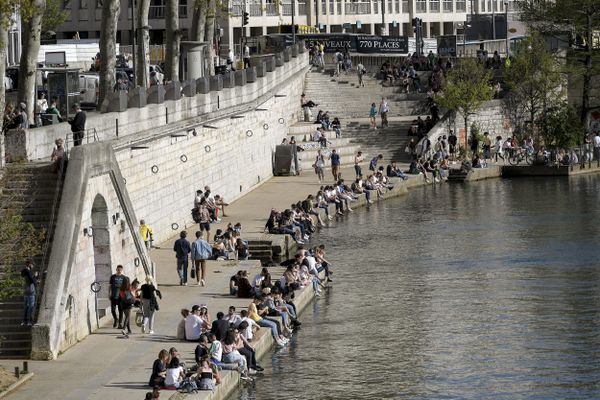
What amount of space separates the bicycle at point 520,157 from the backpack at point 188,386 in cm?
5731

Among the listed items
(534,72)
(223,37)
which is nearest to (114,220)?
(534,72)

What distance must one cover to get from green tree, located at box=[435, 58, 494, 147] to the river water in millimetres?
14297

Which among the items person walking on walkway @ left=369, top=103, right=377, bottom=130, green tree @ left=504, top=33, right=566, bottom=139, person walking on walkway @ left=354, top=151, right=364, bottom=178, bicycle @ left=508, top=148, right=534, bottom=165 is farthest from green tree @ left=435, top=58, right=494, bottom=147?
person walking on walkway @ left=354, top=151, right=364, bottom=178

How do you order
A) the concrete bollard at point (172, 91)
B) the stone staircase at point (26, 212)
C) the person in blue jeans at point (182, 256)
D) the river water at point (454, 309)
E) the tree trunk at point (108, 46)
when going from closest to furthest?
the stone staircase at point (26, 212)
the river water at point (454, 309)
the person in blue jeans at point (182, 256)
the tree trunk at point (108, 46)
the concrete bollard at point (172, 91)

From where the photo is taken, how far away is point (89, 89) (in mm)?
67250

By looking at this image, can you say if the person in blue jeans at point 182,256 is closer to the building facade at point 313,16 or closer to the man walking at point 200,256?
the man walking at point 200,256

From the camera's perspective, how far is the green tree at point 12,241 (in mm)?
37438

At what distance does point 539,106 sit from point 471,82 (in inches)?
266

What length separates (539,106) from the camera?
9850 cm

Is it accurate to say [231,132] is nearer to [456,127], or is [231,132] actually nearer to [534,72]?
[456,127]

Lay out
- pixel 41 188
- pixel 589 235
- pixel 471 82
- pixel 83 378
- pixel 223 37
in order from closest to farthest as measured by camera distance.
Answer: pixel 83 378 → pixel 41 188 → pixel 589 235 → pixel 471 82 → pixel 223 37

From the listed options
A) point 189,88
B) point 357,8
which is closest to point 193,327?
point 189,88

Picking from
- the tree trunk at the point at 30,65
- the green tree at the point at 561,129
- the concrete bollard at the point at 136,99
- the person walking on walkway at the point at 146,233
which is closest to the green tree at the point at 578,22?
the green tree at the point at 561,129

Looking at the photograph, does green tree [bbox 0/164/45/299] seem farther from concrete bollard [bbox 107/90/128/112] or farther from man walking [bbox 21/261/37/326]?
concrete bollard [bbox 107/90/128/112]
